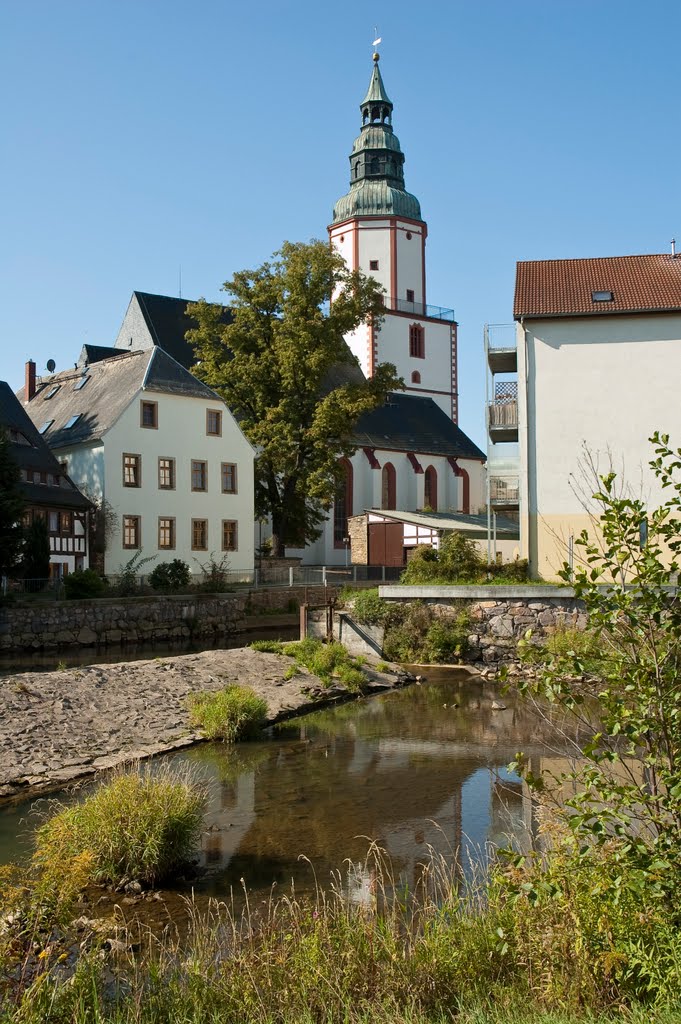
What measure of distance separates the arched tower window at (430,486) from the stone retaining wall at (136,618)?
26.3 m

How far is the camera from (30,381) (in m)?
49.6

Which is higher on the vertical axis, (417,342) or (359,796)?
(417,342)

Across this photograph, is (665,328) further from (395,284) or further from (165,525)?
(395,284)

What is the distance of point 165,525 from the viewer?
142 ft

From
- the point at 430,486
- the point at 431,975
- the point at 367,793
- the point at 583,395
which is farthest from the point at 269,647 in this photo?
the point at 430,486

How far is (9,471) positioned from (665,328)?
20.6 m

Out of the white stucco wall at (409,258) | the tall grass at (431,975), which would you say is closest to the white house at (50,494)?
the tall grass at (431,975)

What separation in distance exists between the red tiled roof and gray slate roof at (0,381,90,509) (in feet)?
61.3

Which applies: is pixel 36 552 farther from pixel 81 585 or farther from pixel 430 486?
pixel 430 486

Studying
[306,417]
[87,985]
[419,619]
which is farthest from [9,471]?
[87,985]

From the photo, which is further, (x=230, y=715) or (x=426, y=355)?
(x=426, y=355)

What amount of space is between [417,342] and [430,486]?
11029 mm

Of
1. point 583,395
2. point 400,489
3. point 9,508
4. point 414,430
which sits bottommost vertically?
point 9,508

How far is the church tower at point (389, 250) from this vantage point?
67125mm
